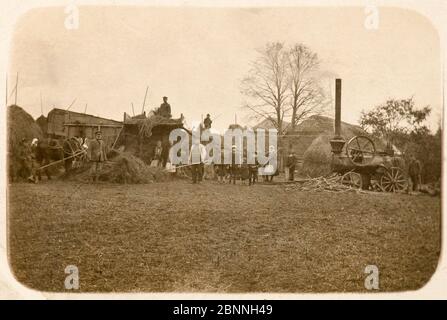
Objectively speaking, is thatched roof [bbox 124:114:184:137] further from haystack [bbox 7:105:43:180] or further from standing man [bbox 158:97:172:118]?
haystack [bbox 7:105:43:180]

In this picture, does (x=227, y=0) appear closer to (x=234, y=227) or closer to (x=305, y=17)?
(x=305, y=17)

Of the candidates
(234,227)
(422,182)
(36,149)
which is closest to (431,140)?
(422,182)

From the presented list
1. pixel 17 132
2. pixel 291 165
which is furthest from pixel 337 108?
pixel 17 132

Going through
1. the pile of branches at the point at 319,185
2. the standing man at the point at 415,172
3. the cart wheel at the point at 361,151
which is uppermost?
the cart wheel at the point at 361,151

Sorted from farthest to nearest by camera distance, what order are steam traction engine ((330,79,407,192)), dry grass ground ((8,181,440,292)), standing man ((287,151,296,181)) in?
1. standing man ((287,151,296,181))
2. steam traction engine ((330,79,407,192))
3. dry grass ground ((8,181,440,292))

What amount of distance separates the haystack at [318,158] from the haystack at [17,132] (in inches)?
143

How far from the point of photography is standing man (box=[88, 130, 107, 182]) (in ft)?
18.2

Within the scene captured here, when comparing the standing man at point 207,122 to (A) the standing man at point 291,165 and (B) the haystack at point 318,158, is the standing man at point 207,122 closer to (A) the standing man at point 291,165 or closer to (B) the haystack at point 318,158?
(A) the standing man at point 291,165

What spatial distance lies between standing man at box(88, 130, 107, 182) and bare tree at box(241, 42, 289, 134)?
2.05 m

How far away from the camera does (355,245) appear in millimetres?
5184

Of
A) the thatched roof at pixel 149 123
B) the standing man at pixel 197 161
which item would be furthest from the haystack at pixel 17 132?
the standing man at pixel 197 161

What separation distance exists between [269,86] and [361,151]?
60.1 inches

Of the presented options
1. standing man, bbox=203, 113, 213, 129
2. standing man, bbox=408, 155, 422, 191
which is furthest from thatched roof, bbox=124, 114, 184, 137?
standing man, bbox=408, 155, 422, 191

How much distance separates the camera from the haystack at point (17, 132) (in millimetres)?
5340
